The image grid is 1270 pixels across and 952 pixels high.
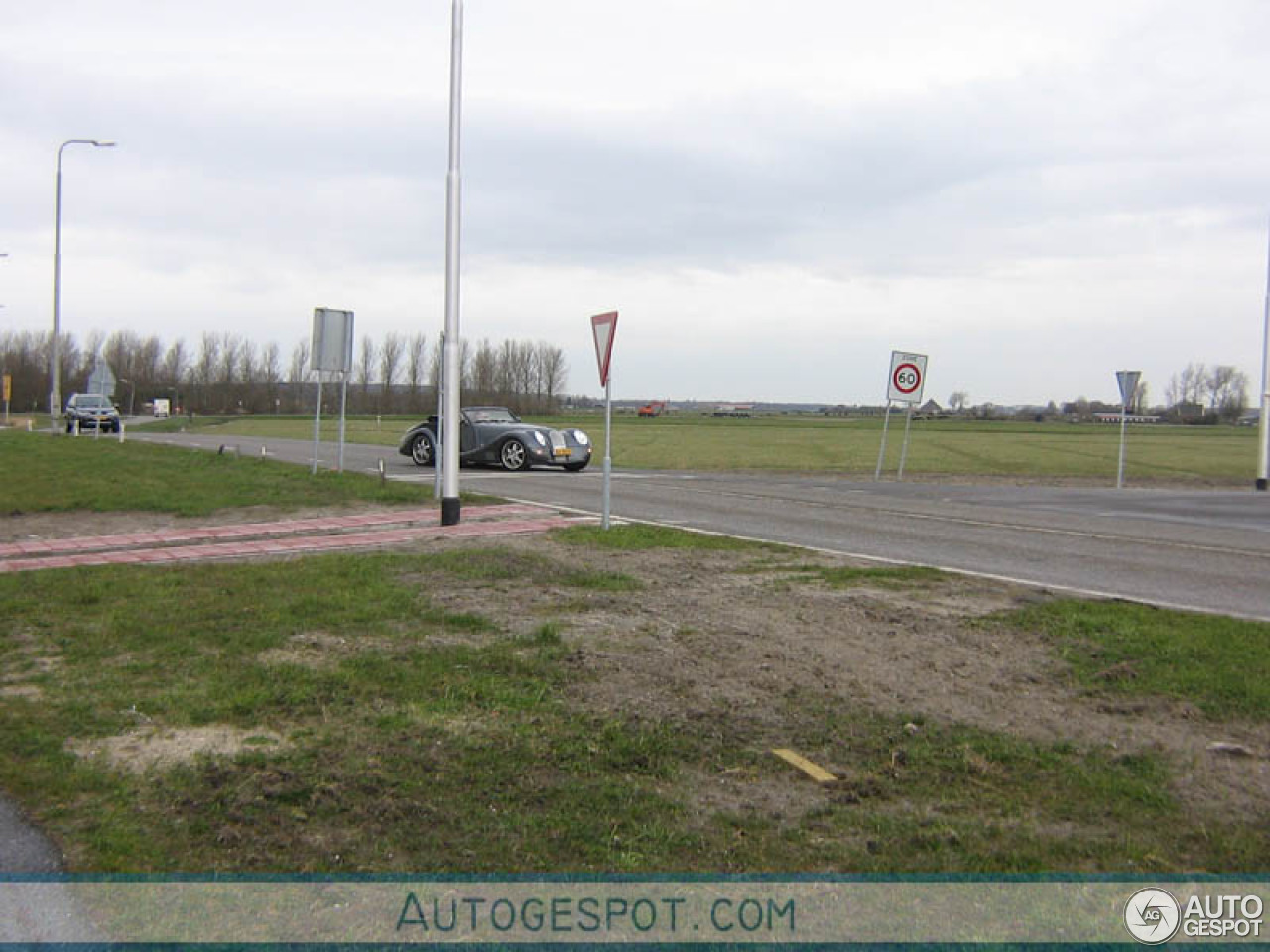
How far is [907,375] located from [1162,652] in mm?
19343

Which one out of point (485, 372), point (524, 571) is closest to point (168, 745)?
point (524, 571)

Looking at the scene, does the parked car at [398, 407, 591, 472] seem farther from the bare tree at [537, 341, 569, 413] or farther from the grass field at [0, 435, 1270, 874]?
the bare tree at [537, 341, 569, 413]

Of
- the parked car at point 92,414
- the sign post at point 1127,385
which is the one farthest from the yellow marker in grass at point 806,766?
the parked car at point 92,414

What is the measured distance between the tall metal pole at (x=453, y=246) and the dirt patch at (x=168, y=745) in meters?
7.46

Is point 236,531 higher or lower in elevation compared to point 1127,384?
lower

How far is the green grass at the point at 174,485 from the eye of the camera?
13.8m

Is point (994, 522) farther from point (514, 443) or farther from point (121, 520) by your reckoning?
point (121, 520)

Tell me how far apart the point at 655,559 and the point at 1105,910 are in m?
6.45

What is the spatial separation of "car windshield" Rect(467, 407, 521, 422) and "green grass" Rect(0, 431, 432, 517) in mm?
3795

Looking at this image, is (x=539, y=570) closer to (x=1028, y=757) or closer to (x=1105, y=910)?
(x=1028, y=757)

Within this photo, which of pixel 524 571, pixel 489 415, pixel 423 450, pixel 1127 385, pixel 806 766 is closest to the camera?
pixel 806 766

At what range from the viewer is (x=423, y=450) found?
903 inches

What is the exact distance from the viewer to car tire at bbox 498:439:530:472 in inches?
830

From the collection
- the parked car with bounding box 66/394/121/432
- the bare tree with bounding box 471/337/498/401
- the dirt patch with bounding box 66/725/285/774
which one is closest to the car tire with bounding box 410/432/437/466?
the dirt patch with bounding box 66/725/285/774
